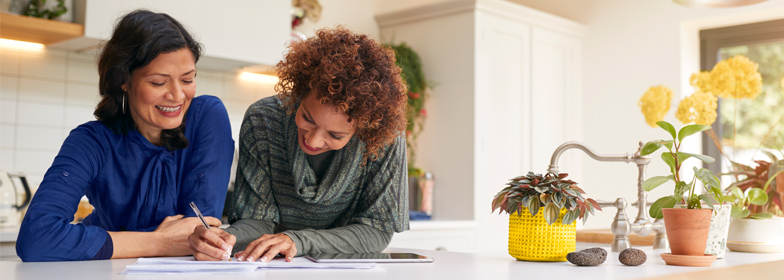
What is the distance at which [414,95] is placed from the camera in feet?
13.2

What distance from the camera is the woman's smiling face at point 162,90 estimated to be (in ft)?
5.33

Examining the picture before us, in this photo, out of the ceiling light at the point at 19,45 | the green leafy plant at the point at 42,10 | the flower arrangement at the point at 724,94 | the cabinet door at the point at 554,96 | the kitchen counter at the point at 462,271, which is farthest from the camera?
the cabinet door at the point at 554,96

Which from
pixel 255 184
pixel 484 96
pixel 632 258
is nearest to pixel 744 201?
pixel 632 258

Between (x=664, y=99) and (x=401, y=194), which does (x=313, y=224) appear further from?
(x=664, y=99)

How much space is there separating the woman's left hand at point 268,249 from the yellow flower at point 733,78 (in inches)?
57.6

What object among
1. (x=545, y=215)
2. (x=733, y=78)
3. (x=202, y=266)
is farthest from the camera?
(x=733, y=78)

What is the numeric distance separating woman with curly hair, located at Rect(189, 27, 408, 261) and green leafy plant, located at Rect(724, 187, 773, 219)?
820mm

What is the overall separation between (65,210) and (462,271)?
0.87 meters

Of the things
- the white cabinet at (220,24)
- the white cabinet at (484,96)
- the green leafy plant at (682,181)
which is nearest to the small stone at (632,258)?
the green leafy plant at (682,181)

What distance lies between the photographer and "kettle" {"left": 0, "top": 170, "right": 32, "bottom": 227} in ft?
8.69

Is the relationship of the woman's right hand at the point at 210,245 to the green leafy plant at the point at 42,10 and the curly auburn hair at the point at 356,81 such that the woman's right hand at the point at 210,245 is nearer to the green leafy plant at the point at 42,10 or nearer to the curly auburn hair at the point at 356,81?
the curly auburn hair at the point at 356,81

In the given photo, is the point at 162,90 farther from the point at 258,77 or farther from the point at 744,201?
the point at 258,77

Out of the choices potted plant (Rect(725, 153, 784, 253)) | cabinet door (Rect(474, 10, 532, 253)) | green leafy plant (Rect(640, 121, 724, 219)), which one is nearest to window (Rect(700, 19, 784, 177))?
Result: cabinet door (Rect(474, 10, 532, 253))

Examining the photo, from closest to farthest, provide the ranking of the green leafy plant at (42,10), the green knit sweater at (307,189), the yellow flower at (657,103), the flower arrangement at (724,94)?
the green knit sweater at (307,189), the flower arrangement at (724,94), the yellow flower at (657,103), the green leafy plant at (42,10)
